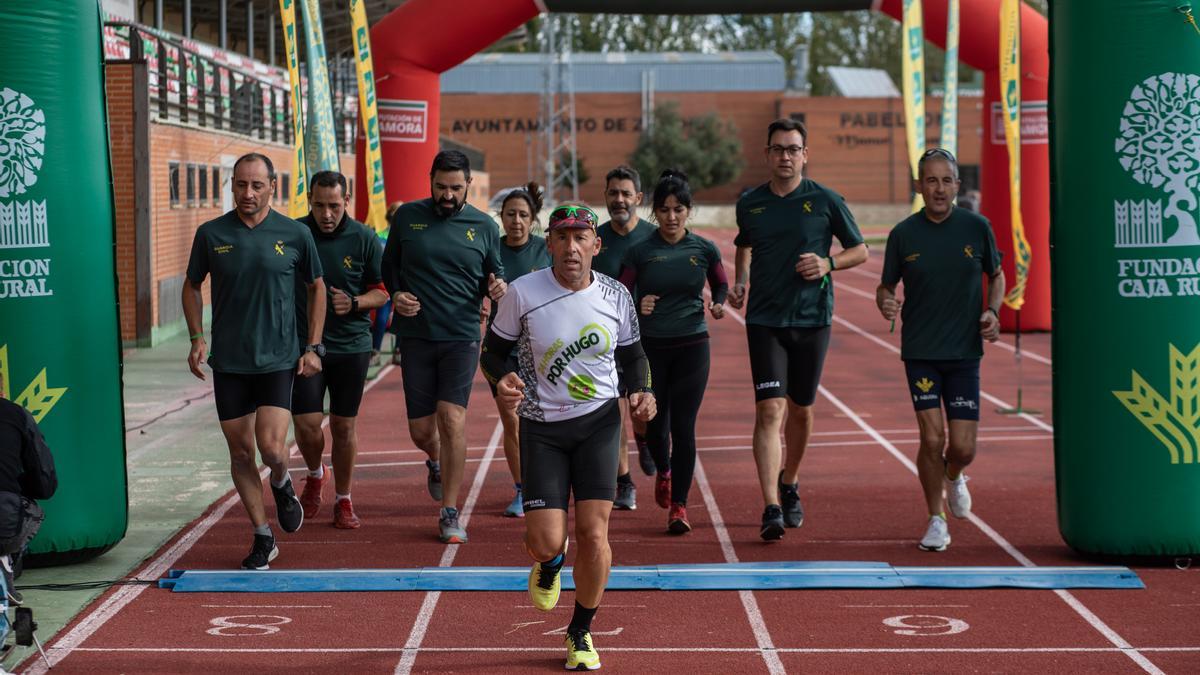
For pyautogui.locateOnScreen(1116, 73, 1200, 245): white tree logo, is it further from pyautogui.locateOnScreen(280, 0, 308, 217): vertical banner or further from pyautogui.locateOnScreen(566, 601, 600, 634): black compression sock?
pyautogui.locateOnScreen(280, 0, 308, 217): vertical banner

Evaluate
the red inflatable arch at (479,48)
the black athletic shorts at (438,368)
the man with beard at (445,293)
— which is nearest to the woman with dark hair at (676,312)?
the man with beard at (445,293)

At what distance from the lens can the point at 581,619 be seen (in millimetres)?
6371

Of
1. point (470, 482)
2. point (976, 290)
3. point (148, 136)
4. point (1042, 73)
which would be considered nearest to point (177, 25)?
point (148, 136)

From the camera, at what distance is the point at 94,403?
26.7 ft

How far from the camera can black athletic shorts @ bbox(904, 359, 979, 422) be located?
855cm

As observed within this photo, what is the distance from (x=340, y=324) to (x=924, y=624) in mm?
3878

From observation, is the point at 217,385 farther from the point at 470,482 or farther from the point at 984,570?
the point at 984,570

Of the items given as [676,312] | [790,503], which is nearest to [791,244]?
[676,312]

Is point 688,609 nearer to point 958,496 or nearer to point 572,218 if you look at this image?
point 572,218

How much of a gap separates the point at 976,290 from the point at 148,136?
14.5m

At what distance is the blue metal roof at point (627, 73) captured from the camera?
83125 mm

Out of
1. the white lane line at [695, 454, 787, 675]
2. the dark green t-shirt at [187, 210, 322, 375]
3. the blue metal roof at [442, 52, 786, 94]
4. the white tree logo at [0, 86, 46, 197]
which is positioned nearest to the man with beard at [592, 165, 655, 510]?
the white lane line at [695, 454, 787, 675]

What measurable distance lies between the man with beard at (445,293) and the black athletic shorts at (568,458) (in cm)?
247

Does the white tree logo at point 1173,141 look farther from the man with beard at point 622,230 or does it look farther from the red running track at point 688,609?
the man with beard at point 622,230
